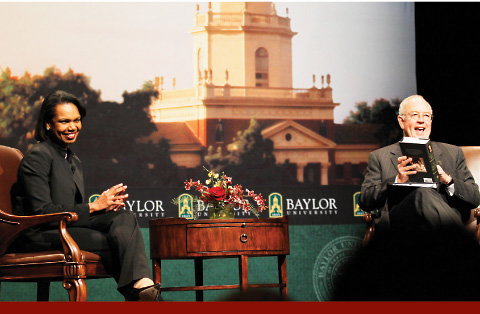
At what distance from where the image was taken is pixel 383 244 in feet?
2.71

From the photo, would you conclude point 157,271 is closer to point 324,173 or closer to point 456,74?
point 324,173

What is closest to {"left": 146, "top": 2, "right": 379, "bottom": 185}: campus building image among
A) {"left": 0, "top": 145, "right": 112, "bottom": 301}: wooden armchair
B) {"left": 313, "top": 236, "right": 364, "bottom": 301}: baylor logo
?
{"left": 313, "top": 236, "right": 364, "bottom": 301}: baylor logo

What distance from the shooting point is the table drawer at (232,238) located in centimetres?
365

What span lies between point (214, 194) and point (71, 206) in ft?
3.14

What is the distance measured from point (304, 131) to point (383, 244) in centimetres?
436

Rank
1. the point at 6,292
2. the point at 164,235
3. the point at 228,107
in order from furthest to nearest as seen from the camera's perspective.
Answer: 1. the point at 228,107
2. the point at 6,292
3. the point at 164,235

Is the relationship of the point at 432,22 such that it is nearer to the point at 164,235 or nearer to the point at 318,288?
the point at 318,288

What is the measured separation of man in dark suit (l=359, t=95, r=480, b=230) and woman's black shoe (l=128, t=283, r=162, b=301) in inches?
42.6

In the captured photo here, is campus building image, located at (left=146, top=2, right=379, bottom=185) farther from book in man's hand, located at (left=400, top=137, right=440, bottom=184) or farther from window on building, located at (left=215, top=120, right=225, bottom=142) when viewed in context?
book in man's hand, located at (left=400, top=137, right=440, bottom=184)

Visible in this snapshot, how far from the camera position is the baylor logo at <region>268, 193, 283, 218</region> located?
5.00 m

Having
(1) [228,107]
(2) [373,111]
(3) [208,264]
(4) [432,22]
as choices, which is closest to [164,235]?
(3) [208,264]

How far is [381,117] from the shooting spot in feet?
16.9

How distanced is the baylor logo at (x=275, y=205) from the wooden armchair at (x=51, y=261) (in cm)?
210

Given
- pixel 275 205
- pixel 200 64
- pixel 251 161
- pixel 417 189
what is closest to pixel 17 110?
pixel 200 64
